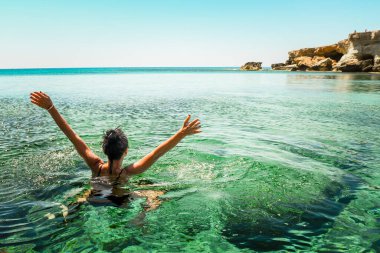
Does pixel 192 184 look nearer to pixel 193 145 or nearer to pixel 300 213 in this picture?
pixel 300 213

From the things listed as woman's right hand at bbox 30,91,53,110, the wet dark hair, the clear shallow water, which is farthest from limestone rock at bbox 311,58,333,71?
woman's right hand at bbox 30,91,53,110

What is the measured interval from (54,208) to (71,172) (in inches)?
90.9

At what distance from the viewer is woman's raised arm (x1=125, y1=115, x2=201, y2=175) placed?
468 cm

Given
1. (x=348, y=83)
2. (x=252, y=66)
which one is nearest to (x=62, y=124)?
(x=348, y=83)

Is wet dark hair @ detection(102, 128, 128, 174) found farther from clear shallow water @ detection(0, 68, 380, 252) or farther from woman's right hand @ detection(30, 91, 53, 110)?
woman's right hand @ detection(30, 91, 53, 110)

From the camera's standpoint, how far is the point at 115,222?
4797mm

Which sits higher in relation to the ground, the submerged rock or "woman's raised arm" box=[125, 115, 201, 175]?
the submerged rock

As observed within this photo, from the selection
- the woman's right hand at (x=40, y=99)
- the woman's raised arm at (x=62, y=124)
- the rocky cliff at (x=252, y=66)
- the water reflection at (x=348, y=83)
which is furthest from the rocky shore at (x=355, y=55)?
the woman's right hand at (x=40, y=99)

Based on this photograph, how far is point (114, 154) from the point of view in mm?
5238


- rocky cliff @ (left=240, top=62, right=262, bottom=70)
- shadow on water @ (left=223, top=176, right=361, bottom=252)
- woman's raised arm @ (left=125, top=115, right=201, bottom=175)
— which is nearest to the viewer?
shadow on water @ (left=223, top=176, right=361, bottom=252)

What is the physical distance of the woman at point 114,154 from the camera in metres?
4.77

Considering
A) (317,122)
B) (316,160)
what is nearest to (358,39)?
(317,122)

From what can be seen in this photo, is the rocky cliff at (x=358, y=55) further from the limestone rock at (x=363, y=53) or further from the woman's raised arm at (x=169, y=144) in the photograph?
the woman's raised arm at (x=169, y=144)

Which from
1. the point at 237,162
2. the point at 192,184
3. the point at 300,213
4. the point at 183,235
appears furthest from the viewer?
the point at 237,162
